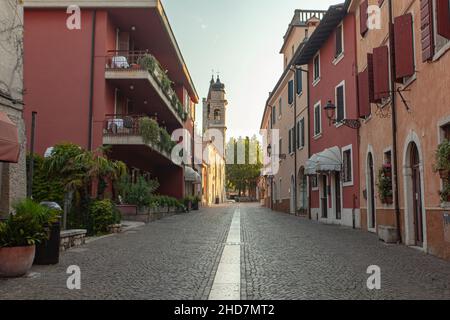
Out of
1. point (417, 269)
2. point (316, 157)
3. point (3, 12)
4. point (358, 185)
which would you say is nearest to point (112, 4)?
point (3, 12)

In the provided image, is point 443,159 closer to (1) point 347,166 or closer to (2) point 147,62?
(1) point 347,166

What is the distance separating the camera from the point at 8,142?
8.63 metres

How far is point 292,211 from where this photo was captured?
29.2 m

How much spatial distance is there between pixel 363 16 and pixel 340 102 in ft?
12.9

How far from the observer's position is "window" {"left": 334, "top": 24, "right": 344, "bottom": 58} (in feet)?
60.8

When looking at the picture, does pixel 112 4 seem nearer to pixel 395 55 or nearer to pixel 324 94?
pixel 324 94

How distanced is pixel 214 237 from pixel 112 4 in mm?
10622

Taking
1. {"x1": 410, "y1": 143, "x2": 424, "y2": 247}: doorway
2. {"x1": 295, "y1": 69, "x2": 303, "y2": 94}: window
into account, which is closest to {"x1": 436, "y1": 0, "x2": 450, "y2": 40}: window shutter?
{"x1": 410, "y1": 143, "x2": 424, "y2": 247}: doorway

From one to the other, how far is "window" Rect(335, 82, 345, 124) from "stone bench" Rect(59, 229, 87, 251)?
10672 mm

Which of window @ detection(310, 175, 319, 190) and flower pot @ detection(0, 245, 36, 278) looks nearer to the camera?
flower pot @ detection(0, 245, 36, 278)

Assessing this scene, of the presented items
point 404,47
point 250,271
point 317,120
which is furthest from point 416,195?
point 317,120

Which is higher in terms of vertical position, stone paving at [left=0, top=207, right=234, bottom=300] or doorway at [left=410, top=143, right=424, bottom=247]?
doorway at [left=410, top=143, right=424, bottom=247]

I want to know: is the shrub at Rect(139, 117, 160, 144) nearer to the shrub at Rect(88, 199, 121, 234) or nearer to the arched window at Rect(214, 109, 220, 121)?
the shrub at Rect(88, 199, 121, 234)

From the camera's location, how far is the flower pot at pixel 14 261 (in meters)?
7.16
